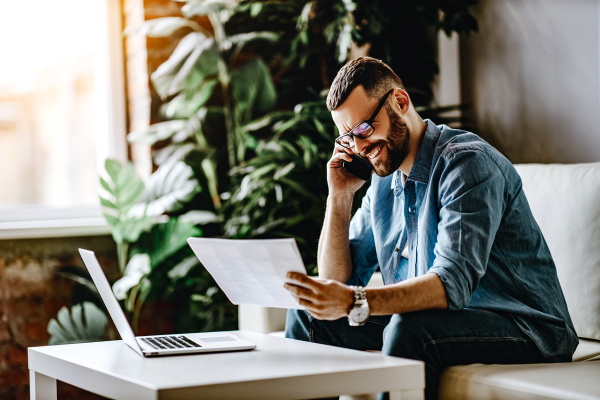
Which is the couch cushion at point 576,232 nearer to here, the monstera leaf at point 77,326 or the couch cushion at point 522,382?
the couch cushion at point 522,382

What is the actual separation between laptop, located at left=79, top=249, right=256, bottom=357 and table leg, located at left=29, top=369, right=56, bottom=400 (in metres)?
0.21

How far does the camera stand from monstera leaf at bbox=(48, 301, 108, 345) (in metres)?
2.71

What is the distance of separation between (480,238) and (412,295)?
20cm

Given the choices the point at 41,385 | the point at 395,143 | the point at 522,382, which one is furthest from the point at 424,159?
the point at 41,385

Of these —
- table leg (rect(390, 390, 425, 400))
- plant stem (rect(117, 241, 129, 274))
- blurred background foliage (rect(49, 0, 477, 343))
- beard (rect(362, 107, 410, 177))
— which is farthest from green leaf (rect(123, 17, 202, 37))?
table leg (rect(390, 390, 425, 400))

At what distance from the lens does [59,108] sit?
A: 3.12 meters

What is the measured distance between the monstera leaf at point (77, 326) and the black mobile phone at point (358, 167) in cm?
136

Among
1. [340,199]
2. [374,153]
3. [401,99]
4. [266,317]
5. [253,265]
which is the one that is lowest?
[266,317]

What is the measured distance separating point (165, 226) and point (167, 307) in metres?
0.46

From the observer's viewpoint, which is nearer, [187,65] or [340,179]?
[340,179]

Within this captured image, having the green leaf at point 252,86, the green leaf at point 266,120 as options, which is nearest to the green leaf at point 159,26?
the green leaf at point 252,86

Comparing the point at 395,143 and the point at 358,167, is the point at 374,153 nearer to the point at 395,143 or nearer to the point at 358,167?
the point at 395,143

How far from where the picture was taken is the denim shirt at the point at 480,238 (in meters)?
1.46

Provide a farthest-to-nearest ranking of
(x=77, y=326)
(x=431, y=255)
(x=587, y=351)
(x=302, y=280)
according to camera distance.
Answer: (x=77, y=326), (x=587, y=351), (x=431, y=255), (x=302, y=280)
